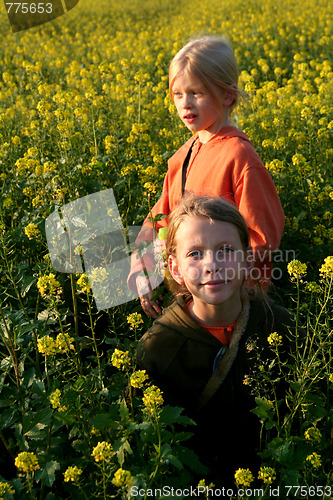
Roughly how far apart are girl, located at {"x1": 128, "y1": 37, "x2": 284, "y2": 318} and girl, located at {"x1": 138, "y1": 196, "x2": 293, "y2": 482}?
1.09ft

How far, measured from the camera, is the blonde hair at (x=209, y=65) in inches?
101

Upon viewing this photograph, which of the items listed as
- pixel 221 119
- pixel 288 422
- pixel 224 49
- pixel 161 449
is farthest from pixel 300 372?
pixel 224 49

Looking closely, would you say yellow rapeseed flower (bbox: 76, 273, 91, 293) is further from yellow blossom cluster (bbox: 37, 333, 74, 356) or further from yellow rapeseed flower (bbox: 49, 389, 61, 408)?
yellow rapeseed flower (bbox: 49, 389, 61, 408)

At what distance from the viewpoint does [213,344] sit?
2.11 m

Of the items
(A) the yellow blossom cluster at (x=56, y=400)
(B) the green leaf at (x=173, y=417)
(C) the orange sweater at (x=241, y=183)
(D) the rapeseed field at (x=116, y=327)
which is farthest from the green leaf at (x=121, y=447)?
(C) the orange sweater at (x=241, y=183)

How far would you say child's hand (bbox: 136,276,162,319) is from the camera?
2637mm

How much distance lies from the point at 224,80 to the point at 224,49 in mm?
187

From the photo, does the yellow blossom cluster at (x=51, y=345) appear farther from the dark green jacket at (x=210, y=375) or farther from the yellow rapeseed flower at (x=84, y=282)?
the dark green jacket at (x=210, y=375)

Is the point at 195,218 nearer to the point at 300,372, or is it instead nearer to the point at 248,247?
the point at 248,247

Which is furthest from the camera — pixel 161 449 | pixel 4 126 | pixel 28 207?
pixel 4 126

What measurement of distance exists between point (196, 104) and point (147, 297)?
1.00 metres

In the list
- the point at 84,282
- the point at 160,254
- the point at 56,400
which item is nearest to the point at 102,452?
the point at 56,400

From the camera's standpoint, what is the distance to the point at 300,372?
1906mm

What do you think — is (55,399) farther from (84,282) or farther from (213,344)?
(213,344)
